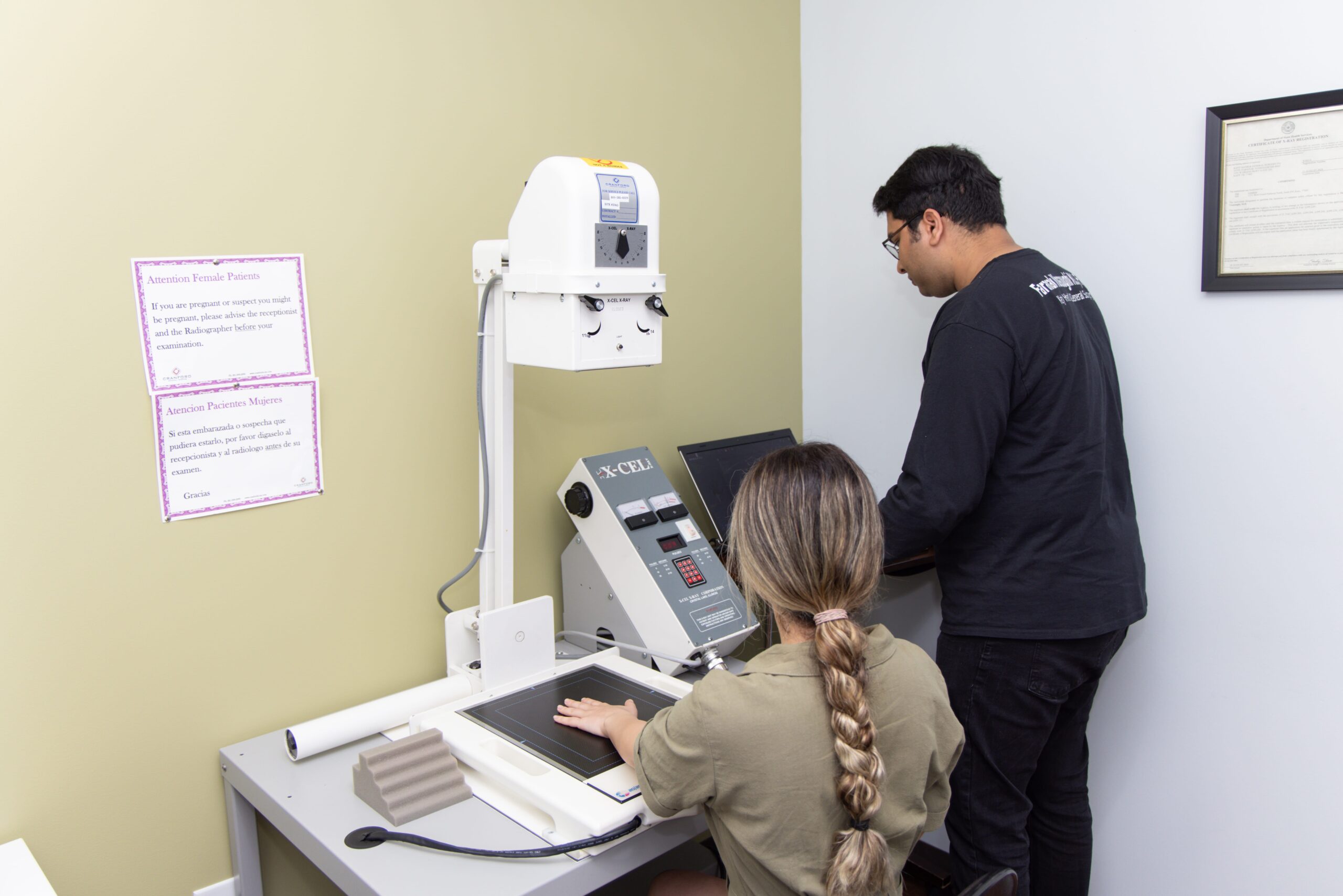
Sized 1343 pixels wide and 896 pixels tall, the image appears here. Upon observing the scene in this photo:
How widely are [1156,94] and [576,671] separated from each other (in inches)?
62.3

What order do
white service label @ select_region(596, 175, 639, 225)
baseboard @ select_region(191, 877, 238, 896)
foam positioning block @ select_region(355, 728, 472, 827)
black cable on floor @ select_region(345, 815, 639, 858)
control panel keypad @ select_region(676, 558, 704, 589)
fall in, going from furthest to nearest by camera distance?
control panel keypad @ select_region(676, 558, 704, 589)
baseboard @ select_region(191, 877, 238, 896)
white service label @ select_region(596, 175, 639, 225)
foam positioning block @ select_region(355, 728, 472, 827)
black cable on floor @ select_region(345, 815, 639, 858)

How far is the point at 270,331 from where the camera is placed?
4.98ft

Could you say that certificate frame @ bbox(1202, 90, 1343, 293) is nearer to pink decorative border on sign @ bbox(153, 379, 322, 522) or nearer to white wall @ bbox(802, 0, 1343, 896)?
white wall @ bbox(802, 0, 1343, 896)

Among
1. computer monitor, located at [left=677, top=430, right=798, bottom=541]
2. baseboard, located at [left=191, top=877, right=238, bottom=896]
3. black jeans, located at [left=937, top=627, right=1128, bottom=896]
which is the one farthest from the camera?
computer monitor, located at [left=677, top=430, right=798, bottom=541]

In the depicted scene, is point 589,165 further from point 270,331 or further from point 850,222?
point 850,222

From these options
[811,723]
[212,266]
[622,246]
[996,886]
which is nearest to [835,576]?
[811,723]

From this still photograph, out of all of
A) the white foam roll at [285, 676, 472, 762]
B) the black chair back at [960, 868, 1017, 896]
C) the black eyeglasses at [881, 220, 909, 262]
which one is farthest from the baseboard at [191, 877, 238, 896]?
the black eyeglasses at [881, 220, 909, 262]

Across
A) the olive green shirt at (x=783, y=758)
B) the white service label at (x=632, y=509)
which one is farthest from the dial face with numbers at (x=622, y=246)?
the olive green shirt at (x=783, y=758)

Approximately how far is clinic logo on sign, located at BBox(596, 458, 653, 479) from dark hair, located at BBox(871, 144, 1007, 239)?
28.7 inches

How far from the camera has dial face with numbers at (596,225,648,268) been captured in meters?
1.41

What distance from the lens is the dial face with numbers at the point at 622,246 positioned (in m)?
1.41

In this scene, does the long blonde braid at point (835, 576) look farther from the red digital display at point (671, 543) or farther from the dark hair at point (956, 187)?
the dark hair at point (956, 187)

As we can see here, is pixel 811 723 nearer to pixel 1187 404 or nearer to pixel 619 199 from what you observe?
pixel 619 199

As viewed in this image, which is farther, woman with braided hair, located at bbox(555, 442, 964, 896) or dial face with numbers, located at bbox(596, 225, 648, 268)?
dial face with numbers, located at bbox(596, 225, 648, 268)
